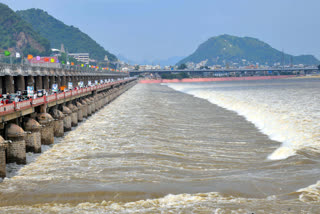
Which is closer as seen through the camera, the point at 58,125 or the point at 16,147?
the point at 16,147

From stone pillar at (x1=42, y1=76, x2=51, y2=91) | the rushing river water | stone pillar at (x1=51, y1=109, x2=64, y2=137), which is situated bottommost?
the rushing river water

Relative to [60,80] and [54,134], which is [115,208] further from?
[60,80]

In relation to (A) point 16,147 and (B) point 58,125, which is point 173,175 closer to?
(A) point 16,147

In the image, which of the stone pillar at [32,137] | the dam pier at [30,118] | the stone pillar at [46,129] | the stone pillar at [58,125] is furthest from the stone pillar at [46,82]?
the stone pillar at [32,137]

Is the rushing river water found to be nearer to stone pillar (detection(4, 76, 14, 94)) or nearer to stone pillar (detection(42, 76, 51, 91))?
stone pillar (detection(4, 76, 14, 94))

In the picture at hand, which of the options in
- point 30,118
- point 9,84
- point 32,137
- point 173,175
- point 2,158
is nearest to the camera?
point 2,158

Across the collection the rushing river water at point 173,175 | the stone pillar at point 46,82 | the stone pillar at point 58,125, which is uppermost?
the stone pillar at point 46,82

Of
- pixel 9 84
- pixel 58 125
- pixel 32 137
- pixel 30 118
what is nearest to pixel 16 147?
pixel 32 137

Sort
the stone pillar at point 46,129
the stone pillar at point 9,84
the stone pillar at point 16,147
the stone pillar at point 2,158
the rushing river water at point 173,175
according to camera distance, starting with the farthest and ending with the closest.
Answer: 1. the stone pillar at point 9,84
2. the stone pillar at point 46,129
3. the stone pillar at point 16,147
4. the stone pillar at point 2,158
5. the rushing river water at point 173,175

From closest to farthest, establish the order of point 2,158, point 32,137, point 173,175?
1. point 2,158
2. point 173,175
3. point 32,137

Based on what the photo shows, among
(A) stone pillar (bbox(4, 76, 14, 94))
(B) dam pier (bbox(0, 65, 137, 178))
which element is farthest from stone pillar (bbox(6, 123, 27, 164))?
(A) stone pillar (bbox(4, 76, 14, 94))

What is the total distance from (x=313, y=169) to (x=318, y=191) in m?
4.25

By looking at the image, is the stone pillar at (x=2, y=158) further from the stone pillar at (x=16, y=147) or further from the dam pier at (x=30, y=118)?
the stone pillar at (x=16, y=147)

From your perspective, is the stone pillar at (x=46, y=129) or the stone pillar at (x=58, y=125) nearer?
the stone pillar at (x=46, y=129)
